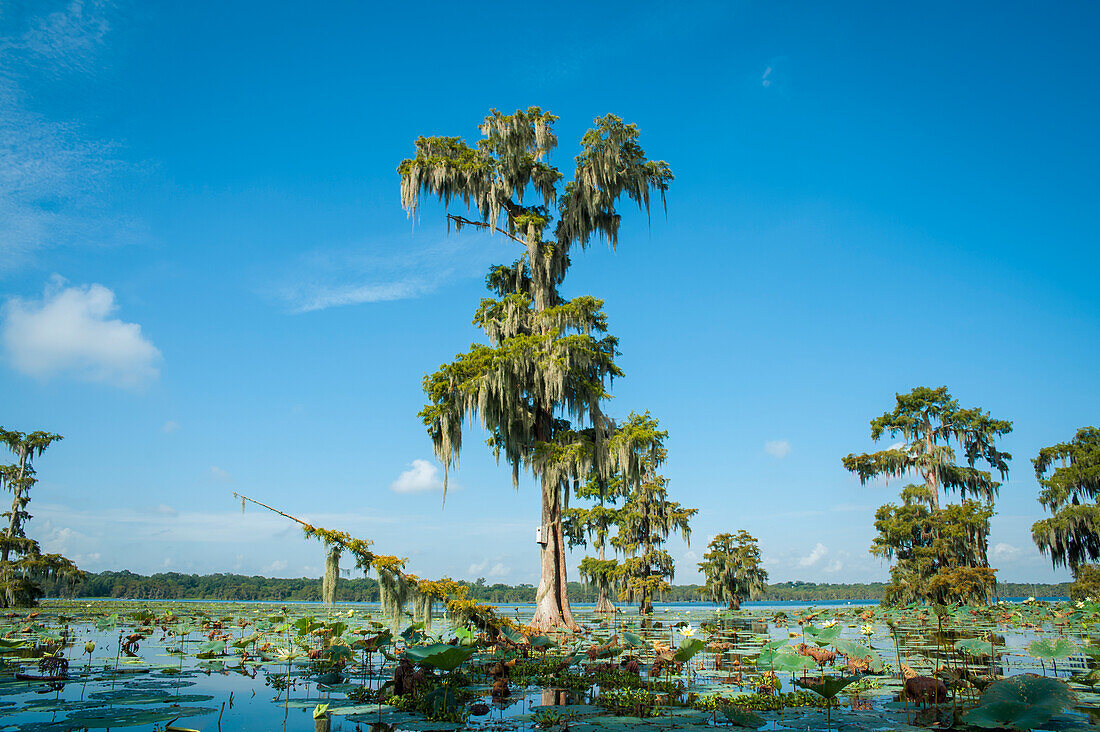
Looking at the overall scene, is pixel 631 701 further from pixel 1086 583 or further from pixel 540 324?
pixel 1086 583

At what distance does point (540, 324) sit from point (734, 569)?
1939 cm

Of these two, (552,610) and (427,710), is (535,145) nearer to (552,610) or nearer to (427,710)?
(552,610)

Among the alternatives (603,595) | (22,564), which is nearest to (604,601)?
(603,595)

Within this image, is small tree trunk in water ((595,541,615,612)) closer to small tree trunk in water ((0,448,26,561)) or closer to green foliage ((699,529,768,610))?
green foliage ((699,529,768,610))

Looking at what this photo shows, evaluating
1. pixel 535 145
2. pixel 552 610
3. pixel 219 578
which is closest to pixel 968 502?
pixel 552 610

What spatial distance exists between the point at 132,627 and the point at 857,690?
15.8 m

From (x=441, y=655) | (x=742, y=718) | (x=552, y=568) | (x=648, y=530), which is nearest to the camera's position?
(x=742, y=718)

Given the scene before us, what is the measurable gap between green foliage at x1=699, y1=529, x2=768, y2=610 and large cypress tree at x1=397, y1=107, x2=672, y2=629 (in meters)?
16.3

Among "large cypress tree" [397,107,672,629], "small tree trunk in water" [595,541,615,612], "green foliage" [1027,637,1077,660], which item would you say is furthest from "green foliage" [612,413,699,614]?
"green foliage" [1027,637,1077,660]

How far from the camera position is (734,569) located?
28734 mm

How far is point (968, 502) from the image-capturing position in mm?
22656

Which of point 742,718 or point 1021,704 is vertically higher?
point 1021,704

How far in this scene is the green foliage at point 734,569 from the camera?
28.4m

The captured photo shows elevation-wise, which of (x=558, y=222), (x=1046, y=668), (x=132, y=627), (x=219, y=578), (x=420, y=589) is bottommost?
(x=219, y=578)
